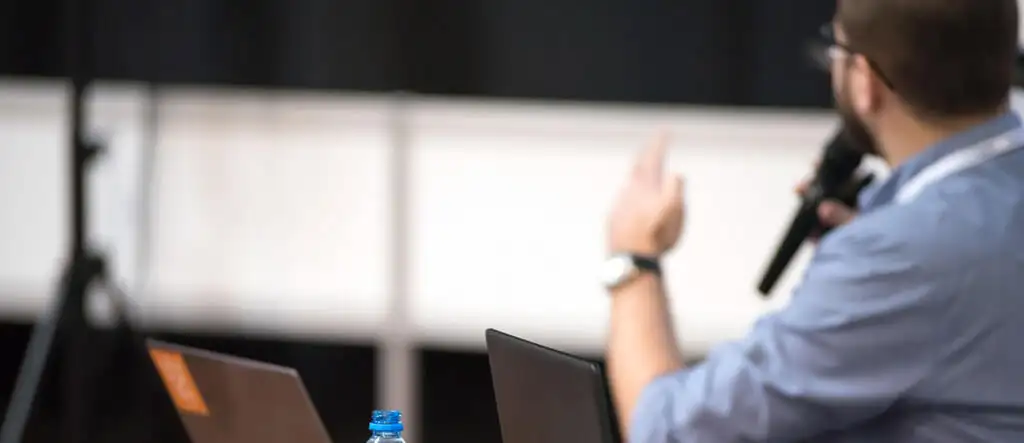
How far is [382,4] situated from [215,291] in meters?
0.76

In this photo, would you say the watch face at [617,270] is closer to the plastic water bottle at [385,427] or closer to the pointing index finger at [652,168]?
the pointing index finger at [652,168]

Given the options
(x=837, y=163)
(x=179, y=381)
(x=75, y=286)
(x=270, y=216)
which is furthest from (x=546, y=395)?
(x=270, y=216)

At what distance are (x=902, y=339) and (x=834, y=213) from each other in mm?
584

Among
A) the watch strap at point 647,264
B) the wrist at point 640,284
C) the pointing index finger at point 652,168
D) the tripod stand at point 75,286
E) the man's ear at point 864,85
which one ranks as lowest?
the tripod stand at point 75,286

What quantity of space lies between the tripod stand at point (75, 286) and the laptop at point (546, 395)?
3.94 feet

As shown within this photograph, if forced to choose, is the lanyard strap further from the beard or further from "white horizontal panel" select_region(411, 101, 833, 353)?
"white horizontal panel" select_region(411, 101, 833, 353)

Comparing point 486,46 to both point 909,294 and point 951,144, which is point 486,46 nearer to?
point 951,144

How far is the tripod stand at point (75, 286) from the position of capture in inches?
85.4

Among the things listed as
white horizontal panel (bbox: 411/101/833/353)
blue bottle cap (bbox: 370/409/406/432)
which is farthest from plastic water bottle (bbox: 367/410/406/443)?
white horizontal panel (bbox: 411/101/833/353)

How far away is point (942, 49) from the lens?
3.73 ft

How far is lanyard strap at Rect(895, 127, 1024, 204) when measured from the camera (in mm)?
1149

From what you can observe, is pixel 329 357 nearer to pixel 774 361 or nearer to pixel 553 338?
pixel 553 338

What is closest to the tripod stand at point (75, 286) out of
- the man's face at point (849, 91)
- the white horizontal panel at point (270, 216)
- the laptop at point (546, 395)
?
the white horizontal panel at point (270, 216)

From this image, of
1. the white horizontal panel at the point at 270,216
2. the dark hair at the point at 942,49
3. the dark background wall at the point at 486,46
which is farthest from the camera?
the white horizontal panel at the point at 270,216
